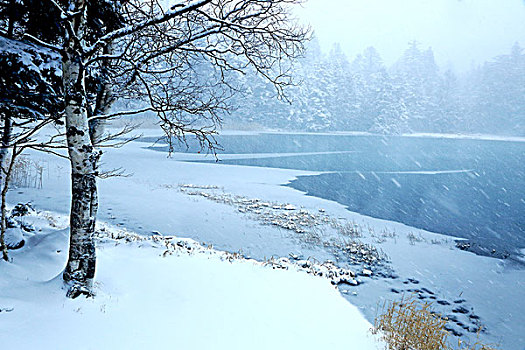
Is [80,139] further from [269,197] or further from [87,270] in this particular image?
[269,197]

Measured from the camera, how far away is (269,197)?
19.2 m

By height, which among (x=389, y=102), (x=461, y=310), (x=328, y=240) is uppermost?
(x=389, y=102)

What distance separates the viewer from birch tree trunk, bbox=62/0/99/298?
4566 mm

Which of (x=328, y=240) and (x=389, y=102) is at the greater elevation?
(x=389, y=102)

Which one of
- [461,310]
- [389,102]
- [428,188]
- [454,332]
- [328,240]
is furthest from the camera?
[389,102]

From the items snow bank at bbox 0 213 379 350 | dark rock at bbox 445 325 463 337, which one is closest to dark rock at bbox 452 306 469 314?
dark rock at bbox 445 325 463 337

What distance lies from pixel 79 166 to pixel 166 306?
8.66 feet

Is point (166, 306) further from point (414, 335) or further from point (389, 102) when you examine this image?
point (389, 102)

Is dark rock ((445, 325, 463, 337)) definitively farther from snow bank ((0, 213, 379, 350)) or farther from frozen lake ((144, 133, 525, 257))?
frozen lake ((144, 133, 525, 257))

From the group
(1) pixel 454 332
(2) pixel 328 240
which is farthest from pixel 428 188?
(1) pixel 454 332

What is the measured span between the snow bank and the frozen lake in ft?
29.7

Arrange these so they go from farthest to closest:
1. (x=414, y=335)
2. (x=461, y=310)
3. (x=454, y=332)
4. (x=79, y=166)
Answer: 1. (x=461, y=310)
2. (x=454, y=332)
3. (x=414, y=335)
4. (x=79, y=166)

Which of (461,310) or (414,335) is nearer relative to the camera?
(414,335)

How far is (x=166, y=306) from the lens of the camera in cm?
566
